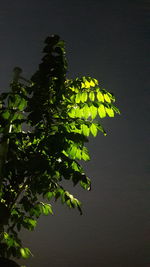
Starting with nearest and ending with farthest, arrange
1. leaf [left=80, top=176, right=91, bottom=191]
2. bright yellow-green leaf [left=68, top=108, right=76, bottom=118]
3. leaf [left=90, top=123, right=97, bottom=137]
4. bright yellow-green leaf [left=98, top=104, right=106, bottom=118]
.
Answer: leaf [left=80, top=176, right=91, bottom=191] < leaf [left=90, top=123, right=97, bottom=137] < bright yellow-green leaf [left=98, top=104, right=106, bottom=118] < bright yellow-green leaf [left=68, top=108, right=76, bottom=118]

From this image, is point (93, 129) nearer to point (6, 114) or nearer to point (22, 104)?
point (22, 104)

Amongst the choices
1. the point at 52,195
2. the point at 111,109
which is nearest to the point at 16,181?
the point at 52,195

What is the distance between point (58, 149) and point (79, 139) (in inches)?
10.9

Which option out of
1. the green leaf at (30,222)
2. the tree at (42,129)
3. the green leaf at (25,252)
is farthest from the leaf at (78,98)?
the green leaf at (25,252)

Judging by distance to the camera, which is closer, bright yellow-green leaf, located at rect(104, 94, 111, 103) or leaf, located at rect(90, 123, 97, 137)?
leaf, located at rect(90, 123, 97, 137)

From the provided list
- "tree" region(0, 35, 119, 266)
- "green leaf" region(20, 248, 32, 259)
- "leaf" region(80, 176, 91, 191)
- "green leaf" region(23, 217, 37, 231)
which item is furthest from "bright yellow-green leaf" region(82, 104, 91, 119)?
"green leaf" region(20, 248, 32, 259)

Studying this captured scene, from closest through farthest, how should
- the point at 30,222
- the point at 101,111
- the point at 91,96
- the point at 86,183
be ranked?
the point at 86,183, the point at 101,111, the point at 91,96, the point at 30,222

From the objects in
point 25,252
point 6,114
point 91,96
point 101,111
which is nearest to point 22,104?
point 6,114

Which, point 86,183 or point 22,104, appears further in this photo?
point 22,104

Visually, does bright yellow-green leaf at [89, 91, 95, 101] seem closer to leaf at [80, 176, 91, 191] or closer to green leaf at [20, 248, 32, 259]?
leaf at [80, 176, 91, 191]

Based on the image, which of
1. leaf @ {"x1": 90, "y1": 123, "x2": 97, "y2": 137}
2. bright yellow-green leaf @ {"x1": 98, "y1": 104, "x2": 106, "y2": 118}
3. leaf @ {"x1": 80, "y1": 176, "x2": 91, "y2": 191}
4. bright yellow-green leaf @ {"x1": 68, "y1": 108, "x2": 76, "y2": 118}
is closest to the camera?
leaf @ {"x1": 80, "y1": 176, "x2": 91, "y2": 191}

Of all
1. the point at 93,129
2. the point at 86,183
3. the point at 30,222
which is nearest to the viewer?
the point at 86,183

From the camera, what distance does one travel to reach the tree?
3.75m

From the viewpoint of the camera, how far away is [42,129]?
12.5ft
